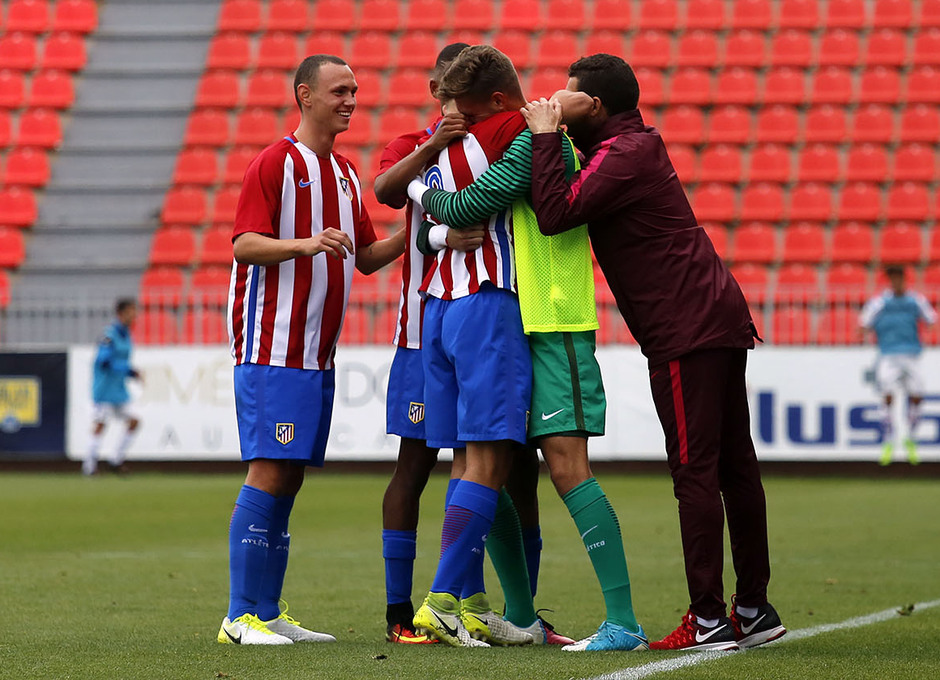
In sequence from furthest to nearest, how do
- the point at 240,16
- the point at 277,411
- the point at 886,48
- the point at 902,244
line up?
the point at 240,16, the point at 886,48, the point at 902,244, the point at 277,411

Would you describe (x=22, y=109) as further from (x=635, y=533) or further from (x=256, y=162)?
(x=256, y=162)

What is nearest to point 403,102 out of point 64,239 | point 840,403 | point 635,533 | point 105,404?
point 64,239

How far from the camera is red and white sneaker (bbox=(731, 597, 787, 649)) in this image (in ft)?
16.4

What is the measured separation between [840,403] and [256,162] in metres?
11.2

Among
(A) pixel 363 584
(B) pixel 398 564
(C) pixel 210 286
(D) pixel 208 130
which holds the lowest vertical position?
(A) pixel 363 584

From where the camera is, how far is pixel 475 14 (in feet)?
68.5

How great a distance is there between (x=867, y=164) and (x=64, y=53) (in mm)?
11605

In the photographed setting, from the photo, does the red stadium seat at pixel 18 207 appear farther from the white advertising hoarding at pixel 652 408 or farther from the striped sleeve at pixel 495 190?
the striped sleeve at pixel 495 190

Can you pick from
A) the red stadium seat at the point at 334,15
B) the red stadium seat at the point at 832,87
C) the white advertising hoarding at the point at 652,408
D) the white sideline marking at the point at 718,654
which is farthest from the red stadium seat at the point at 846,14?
the white sideline marking at the point at 718,654

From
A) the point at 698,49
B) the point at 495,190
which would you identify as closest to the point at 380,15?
the point at 698,49

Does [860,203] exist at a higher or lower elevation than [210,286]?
higher

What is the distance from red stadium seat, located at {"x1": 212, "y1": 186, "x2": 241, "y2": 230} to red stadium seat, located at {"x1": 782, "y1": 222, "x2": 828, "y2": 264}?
7107mm

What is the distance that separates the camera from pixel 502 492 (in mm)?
5168

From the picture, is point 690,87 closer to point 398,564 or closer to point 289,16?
point 289,16
